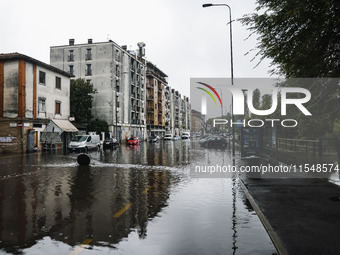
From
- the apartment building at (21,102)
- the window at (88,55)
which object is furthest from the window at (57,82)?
the window at (88,55)

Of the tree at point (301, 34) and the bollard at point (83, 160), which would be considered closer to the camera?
the tree at point (301, 34)

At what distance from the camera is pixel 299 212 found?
247 inches

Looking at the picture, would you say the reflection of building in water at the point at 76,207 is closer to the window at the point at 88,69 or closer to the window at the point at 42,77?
the window at the point at 42,77

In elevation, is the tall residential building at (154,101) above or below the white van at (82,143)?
above

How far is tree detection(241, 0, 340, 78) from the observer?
19.5 feet

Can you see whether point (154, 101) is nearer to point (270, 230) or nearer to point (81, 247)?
point (270, 230)

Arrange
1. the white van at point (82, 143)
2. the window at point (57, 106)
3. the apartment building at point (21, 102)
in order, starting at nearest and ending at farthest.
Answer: the apartment building at point (21, 102) < the white van at point (82, 143) < the window at point (57, 106)

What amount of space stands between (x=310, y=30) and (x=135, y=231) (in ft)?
17.3

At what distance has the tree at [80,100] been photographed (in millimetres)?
46844

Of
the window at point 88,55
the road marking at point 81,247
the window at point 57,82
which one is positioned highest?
the window at point 88,55

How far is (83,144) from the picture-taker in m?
31.0

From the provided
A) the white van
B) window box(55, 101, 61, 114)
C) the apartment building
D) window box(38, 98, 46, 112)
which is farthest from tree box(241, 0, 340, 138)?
window box(55, 101, 61, 114)

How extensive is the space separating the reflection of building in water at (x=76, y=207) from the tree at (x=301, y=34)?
15.3ft

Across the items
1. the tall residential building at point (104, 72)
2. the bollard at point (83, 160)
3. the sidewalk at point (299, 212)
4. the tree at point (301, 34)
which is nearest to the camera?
the sidewalk at point (299, 212)
